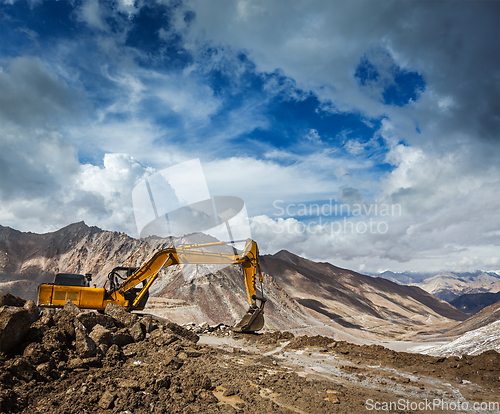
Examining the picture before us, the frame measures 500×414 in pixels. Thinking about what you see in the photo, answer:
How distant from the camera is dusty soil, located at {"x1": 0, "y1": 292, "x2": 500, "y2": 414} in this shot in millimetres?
5805

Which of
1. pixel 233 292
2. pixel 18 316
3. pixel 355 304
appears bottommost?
pixel 355 304

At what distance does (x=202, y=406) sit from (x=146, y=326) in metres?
5.56

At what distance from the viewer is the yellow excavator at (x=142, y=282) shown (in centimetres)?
1340

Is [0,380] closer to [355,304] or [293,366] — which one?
[293,366]

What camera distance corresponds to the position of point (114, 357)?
7.90 m

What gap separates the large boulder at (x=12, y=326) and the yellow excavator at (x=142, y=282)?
6.63m

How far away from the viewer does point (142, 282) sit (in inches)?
603

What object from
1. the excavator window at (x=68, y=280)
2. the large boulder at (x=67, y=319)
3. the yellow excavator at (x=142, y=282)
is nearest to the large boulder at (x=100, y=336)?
the large boulder at (x=67, y=319)

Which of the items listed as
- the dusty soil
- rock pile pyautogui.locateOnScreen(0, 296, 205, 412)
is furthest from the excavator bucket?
rock pile pyautogui.locateOnScreen(0, 296, 205, 412)

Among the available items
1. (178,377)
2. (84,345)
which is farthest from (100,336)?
(178,377)

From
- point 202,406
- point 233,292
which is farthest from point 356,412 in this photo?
point 233,292

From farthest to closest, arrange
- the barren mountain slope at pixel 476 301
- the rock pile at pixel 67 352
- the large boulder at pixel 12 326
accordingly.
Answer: the barren mountain slope at pixel 476 301
the large boulder at pixel 12 326
the rock pile at pixel 67 352

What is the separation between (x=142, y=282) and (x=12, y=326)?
28.1 feet

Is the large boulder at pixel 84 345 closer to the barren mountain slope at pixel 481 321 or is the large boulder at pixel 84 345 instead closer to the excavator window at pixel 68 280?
the excavator window at pixel 68 280
